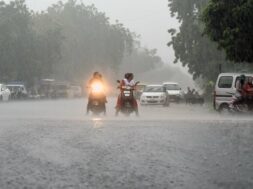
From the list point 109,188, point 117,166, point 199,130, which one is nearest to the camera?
point 109,188

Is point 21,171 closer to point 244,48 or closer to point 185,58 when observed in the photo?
point 244,48

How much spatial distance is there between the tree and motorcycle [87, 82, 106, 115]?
25.2ft

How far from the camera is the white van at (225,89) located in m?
27.8

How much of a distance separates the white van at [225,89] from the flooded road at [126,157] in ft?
34.5

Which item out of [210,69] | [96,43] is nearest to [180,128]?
[210,69]

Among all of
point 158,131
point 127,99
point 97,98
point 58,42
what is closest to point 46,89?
point 58,42

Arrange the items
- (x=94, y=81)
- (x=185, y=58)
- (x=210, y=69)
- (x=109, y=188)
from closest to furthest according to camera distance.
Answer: (x=109, y=188)
(x=94, y=81)
(x=210, y=69)
(x=185, y=58)

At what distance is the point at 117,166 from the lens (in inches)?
416

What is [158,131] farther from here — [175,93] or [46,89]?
[46,89]

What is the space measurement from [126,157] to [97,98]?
14436 mm

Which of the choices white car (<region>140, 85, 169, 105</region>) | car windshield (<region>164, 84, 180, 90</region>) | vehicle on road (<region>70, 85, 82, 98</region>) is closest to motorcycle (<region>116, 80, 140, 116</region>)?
white car (<region>140, 85, 169, 105</region>)

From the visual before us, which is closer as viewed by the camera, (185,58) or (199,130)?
(199,130)

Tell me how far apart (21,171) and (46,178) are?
2.45ft

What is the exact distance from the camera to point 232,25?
30.7 m
